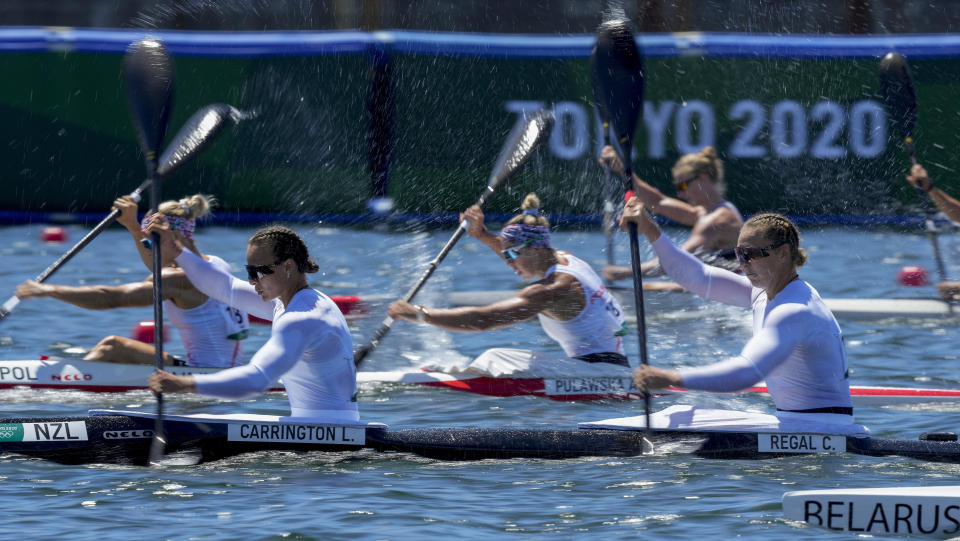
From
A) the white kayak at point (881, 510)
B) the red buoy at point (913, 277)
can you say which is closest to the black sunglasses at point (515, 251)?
the white kayak at point (881, 510)

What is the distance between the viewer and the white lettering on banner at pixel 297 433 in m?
6.64

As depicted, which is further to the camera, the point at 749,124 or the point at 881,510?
the point at 749,124

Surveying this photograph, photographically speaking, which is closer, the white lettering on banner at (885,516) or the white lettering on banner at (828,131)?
the white lettering on banner at (885,516)

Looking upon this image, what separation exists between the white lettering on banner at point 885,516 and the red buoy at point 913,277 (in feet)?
29.6

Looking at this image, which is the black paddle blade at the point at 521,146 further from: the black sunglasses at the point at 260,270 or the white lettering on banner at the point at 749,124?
the white lettering on banner at the point at 749,124

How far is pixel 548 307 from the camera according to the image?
9.00 metres

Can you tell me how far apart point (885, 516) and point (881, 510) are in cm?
3

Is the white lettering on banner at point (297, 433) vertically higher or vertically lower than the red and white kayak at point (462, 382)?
lower

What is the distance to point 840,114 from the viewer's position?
55.5 ft

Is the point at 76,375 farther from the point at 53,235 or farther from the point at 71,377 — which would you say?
the point at 53,235

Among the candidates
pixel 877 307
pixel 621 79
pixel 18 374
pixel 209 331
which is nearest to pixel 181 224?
pixel 209 331

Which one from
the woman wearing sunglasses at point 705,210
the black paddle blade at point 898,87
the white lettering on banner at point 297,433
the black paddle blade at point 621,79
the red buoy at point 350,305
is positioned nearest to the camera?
the white lettering on banner at point 297,433

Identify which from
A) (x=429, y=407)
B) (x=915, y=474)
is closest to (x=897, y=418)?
(x=915, y=474)

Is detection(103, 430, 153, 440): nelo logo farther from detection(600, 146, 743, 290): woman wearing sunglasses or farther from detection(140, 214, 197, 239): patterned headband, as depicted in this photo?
detection(600, 146, 743, 290): woman wearing sunglasses
